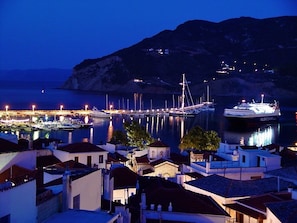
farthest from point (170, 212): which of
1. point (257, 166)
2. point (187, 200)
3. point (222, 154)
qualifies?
point (222, 154)

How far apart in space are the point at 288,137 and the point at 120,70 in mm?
57755

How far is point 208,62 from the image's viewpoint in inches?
3455

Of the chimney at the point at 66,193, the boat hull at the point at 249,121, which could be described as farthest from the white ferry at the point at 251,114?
the chimney at the point at 66,193

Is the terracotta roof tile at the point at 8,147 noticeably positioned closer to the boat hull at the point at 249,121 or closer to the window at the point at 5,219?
the window at the point at 5,219

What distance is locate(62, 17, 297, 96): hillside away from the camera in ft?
243

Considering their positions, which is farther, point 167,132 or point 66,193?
point 167,132

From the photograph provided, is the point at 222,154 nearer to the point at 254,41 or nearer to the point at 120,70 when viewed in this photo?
the point at 120,70

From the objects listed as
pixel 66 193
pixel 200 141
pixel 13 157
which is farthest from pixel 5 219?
pixel 200 141

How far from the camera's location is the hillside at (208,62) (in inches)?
2916

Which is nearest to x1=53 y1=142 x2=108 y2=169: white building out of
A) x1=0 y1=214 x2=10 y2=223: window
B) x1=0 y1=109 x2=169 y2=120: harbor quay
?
x1=0 y1=214 x2=10 y2=223: window

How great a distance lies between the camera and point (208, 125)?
34906 mm

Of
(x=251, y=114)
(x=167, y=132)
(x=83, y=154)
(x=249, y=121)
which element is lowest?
(x=167, y=132)

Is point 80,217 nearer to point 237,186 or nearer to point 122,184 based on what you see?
point 237,186

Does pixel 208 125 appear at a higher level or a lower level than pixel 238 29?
lower
